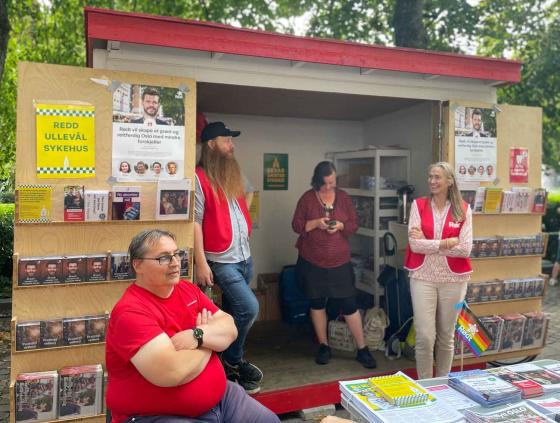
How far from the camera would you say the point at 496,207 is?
416cm

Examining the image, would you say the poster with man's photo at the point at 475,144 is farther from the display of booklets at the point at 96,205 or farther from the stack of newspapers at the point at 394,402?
the display of booklets at the point at 96,205

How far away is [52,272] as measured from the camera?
9.25 ft

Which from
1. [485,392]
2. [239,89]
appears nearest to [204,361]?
[485,392]

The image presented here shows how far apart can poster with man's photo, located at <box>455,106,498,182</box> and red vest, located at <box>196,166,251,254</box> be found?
6.67ft

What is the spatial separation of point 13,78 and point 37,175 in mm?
8842

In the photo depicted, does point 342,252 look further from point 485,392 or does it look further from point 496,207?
point 485,392

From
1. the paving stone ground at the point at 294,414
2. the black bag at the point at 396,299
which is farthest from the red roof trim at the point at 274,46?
the paving stone ground at the point at 294,414

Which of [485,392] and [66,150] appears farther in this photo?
[66,150]

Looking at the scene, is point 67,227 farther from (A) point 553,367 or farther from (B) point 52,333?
(A) point 553,367

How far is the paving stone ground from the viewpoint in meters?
3.68

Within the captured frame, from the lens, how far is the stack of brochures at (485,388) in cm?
206

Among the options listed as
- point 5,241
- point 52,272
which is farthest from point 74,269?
point 5,241

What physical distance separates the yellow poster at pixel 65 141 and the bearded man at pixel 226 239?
753 mm

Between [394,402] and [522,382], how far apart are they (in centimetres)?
71
